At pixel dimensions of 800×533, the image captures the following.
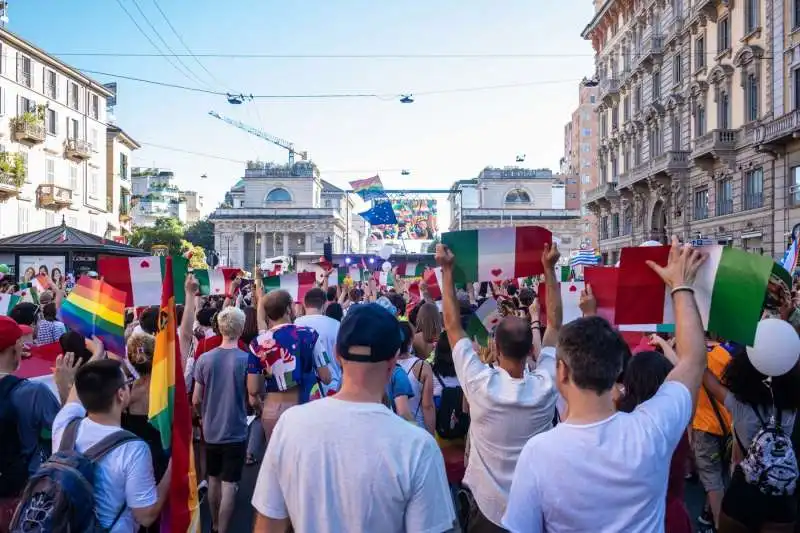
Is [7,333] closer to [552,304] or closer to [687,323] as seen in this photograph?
[552,304]

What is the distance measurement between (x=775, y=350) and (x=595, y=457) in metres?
2.06

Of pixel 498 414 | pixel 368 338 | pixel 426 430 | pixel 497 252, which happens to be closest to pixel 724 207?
pixel 497 252

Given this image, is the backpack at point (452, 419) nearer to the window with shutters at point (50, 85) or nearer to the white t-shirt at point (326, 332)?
the white t-shirt at point (326, 332)

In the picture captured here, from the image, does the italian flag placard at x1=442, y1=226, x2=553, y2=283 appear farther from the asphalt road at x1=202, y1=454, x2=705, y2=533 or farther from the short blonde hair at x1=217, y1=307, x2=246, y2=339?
the asphalt road at x1=202, y1=454, x2=705, y2=533

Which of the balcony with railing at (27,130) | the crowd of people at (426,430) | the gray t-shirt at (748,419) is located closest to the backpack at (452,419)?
the crowd of people at (426,430)

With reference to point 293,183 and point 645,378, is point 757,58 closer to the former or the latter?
point 645,378

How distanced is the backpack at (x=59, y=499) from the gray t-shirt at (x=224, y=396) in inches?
107

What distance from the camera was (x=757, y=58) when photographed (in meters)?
26.5

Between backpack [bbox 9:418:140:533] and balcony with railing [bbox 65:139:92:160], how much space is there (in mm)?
45487

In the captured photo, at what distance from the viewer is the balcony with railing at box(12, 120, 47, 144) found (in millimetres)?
38406

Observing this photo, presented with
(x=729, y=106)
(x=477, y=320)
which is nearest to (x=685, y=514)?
(x=477, y=320)

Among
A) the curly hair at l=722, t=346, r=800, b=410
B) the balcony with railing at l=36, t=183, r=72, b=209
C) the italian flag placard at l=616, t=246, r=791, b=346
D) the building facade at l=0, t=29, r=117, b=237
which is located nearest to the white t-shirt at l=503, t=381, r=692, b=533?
the italian flag placard at l=616, t=246, r=791, b=346

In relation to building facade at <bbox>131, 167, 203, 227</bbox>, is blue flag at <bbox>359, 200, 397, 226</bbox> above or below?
below

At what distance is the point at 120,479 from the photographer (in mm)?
3189
